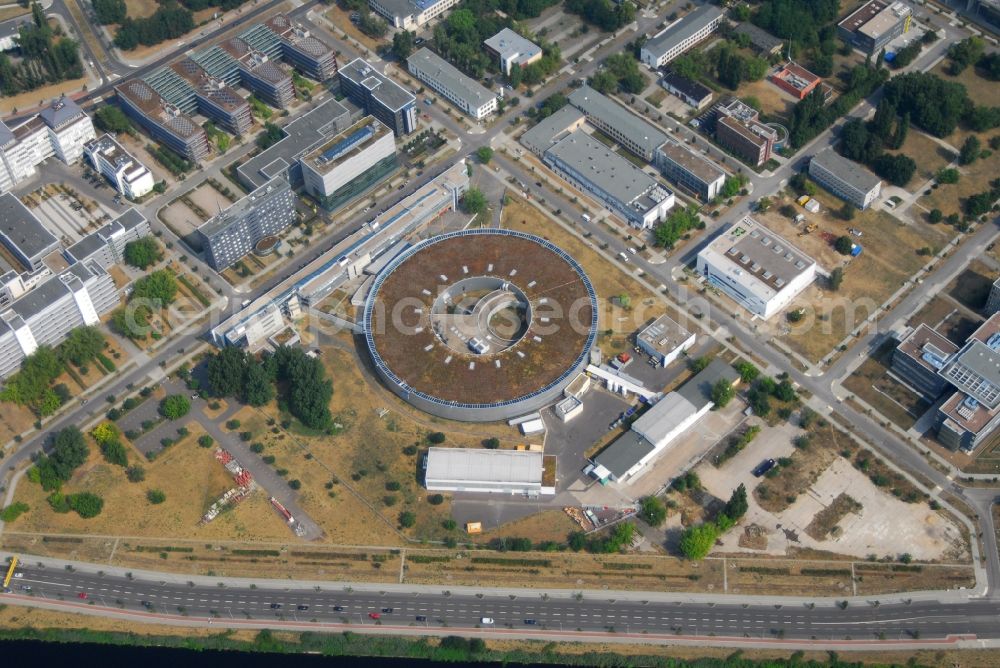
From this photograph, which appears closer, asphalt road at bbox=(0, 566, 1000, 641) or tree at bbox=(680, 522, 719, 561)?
asphalt road at bbox=(0, 566, 1000, 641)

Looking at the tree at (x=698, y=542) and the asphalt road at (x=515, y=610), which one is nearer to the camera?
the asphalt road at (x=515, y=610)

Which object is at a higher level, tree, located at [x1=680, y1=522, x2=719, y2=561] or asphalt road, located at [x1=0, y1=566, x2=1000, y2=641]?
tree, located at [x1=680, y1=522, x2=719, y2=561]

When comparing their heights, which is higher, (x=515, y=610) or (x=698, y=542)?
(x=698, y=542)

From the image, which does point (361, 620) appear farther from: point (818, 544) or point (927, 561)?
point (927, 561)

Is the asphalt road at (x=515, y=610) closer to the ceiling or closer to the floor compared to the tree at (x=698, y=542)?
closer to the floor

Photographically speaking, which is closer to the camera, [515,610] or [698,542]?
[515,610]
